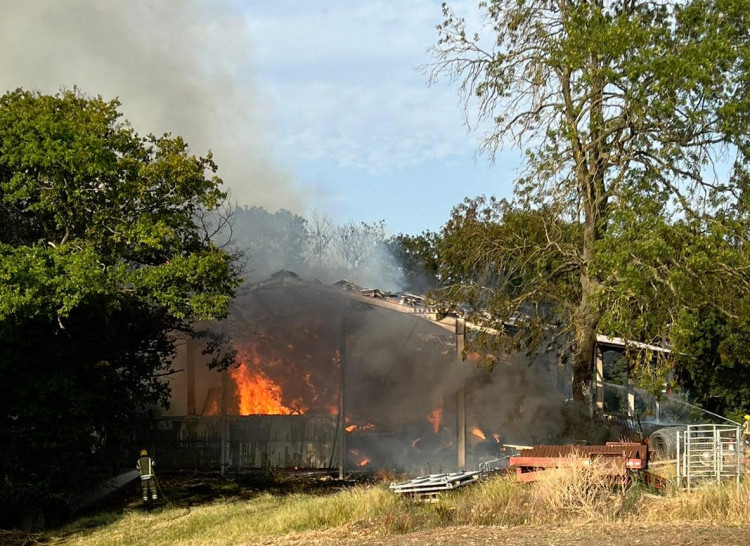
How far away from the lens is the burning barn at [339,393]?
23625mm

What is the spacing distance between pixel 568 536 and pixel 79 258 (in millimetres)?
9594

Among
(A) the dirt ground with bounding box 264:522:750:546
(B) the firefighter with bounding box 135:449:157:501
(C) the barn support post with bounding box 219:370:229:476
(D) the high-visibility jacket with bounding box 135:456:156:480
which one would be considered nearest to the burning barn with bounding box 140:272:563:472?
(C) the barn support post with bounding box 219:370:229:476

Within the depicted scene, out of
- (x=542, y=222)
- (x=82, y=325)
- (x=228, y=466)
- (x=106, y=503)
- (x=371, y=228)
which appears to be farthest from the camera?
(x=371, y=228)

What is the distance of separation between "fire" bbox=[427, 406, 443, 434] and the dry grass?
8538 mm

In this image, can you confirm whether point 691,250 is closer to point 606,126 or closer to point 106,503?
point 606,126

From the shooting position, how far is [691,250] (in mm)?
18219

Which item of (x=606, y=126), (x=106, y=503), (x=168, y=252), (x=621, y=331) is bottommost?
(x=106, y=503)

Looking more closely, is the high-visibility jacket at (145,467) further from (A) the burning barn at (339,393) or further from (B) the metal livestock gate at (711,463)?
(B) the metal livestock gate at (711,463)

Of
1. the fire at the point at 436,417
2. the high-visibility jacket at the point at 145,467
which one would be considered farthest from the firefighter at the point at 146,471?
the fire at the point at 436,417

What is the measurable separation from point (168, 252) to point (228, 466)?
7.68 meters

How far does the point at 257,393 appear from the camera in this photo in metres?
24.6

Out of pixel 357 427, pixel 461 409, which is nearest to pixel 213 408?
pixel 357 427

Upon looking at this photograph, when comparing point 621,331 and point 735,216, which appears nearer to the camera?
point 621,331

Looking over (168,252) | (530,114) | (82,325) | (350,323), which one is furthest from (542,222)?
(82,325)
